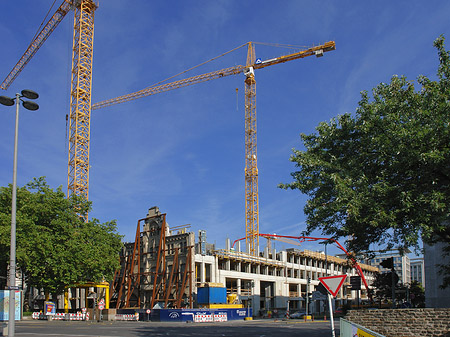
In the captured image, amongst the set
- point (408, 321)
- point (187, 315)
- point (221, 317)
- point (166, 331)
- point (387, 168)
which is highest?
point (387, 168)

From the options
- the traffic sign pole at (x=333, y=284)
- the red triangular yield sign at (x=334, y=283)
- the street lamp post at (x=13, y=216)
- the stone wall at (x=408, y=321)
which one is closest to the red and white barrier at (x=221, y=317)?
the stone wall at (x=408, y=321)

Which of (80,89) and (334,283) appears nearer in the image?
(334,283)

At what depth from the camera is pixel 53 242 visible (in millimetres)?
47812

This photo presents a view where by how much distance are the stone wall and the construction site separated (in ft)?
48.0

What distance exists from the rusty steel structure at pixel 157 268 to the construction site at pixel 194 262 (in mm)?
132

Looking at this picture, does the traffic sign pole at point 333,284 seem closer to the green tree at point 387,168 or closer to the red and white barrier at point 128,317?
the green tree at point 387,168

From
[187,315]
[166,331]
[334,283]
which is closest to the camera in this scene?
[334,283]

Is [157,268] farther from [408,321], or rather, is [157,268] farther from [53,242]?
[408,321]

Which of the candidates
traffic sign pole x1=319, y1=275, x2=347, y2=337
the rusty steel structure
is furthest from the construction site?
traffic sign pole x1=319, y1=275, x2=347, y2=337

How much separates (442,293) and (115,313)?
109 feet

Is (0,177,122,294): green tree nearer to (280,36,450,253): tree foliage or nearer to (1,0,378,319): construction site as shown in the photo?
(1,0,378,319): construction site

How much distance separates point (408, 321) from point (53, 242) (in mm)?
38363

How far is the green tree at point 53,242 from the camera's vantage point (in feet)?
149

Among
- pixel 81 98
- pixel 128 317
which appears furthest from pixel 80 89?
pixel 128 317
